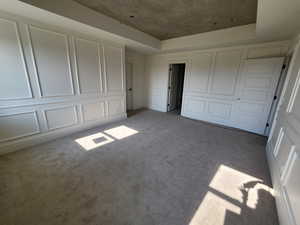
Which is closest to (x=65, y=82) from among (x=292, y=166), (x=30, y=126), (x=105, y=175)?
(x=30, y=126)

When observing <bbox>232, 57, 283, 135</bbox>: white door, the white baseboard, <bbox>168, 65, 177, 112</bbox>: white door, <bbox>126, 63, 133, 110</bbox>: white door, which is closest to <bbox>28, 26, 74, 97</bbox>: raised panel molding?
the white baseboard

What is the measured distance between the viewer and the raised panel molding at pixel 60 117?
2.77 m

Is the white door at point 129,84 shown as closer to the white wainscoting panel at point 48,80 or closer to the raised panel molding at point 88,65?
the white wainscoting panel at point 48,80

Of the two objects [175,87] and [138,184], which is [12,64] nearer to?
[138,184]

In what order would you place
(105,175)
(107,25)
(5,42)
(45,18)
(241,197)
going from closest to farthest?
(241,197)
(105,175)
(5,42)
(45,18)
(107,25)

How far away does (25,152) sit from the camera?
7.72ft

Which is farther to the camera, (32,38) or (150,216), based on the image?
(32,38)

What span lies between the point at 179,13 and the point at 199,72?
6.87ft

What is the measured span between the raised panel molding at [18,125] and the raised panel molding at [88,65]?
46.2 inches

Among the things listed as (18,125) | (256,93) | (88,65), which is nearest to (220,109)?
(256,93)

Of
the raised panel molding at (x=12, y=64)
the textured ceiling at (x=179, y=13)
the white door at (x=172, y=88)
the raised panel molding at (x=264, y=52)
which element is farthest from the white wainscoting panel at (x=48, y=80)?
the raised panel molding at (x=264, y=52)

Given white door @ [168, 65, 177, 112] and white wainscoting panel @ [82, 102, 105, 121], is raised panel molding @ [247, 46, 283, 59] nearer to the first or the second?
white door @ [168, 65, 177, 112]

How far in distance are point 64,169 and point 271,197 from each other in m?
2.99

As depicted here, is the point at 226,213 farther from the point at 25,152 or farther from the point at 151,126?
the point at 25,152
